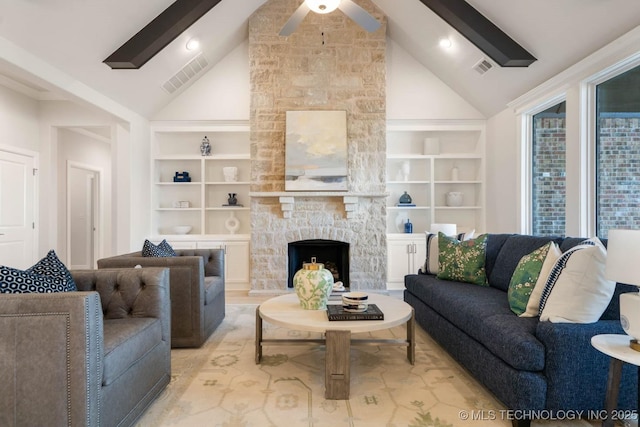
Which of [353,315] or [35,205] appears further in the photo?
[35,205]

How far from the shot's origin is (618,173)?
328 cm

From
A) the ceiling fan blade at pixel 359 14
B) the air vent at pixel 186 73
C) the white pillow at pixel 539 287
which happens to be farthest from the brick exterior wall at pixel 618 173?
the air vent at pixel 186 73

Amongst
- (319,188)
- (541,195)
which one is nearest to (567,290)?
(541,195)

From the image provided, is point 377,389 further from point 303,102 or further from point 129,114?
point 129,114

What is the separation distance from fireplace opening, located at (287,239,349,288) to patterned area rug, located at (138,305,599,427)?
7.94 feet

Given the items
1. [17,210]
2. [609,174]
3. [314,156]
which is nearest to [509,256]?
[609,174]

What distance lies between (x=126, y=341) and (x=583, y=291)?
230 cm

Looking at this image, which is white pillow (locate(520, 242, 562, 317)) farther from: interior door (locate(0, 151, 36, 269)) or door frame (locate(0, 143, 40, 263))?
door frame (locate(0, 143, 40, 263))

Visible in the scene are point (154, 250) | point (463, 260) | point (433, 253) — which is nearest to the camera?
point (154, 250)

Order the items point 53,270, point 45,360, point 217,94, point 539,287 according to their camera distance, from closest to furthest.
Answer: point 45,360 → point 53,270 → point 539,287 → point 217,94

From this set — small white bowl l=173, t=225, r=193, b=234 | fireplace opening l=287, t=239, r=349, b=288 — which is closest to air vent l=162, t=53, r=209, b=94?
small white bowl l=173, t=225, r=193, b=234

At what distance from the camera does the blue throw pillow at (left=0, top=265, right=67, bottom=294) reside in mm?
1634

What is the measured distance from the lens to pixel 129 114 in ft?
16.5

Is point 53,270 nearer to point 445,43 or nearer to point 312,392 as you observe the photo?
point 312,392
